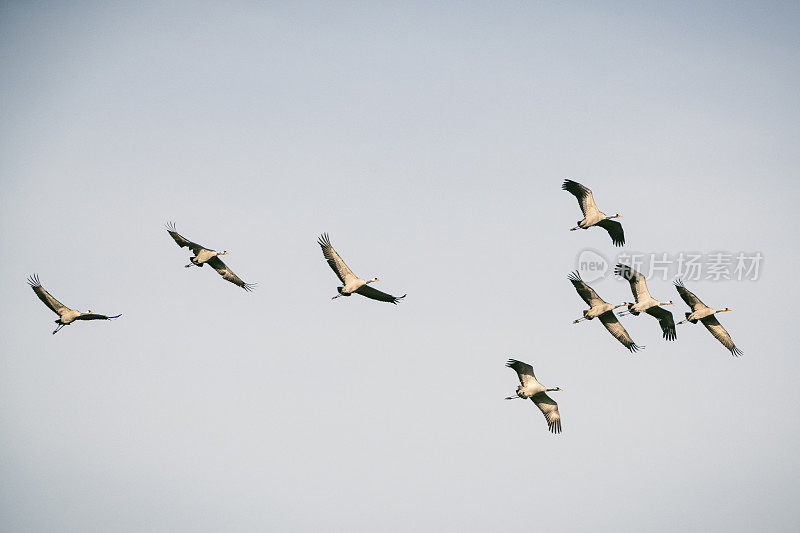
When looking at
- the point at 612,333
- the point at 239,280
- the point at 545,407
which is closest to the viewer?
the point at 545,407

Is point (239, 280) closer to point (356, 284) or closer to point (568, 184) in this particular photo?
point (356, 284)

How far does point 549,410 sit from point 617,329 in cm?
594

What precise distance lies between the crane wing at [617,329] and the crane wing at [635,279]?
5.03 ft

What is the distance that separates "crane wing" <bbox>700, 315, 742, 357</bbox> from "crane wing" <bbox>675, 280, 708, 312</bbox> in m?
1.06

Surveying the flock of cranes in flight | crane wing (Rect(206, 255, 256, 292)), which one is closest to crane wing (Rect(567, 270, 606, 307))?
the flock of cranes in flight

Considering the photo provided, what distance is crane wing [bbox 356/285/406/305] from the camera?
44.7 metres

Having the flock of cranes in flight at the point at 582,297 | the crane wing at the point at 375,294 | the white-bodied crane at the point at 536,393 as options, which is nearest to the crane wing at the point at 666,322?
the flock of cranes in flight at the point at 582,297

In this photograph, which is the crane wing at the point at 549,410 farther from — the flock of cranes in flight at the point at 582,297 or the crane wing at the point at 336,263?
the crane wing at the point at 336,263

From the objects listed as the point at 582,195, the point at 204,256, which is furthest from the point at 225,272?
the point at 582,195

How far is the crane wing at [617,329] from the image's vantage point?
48.6 metres

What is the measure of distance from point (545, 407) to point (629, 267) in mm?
8117

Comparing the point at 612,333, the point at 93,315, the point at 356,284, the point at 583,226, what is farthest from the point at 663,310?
the point at 93,315

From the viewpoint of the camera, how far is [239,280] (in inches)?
2079

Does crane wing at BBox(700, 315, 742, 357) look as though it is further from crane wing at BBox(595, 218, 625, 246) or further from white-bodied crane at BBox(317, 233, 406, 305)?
white-bodied crane at BBox(317, 233, 406, 305)
